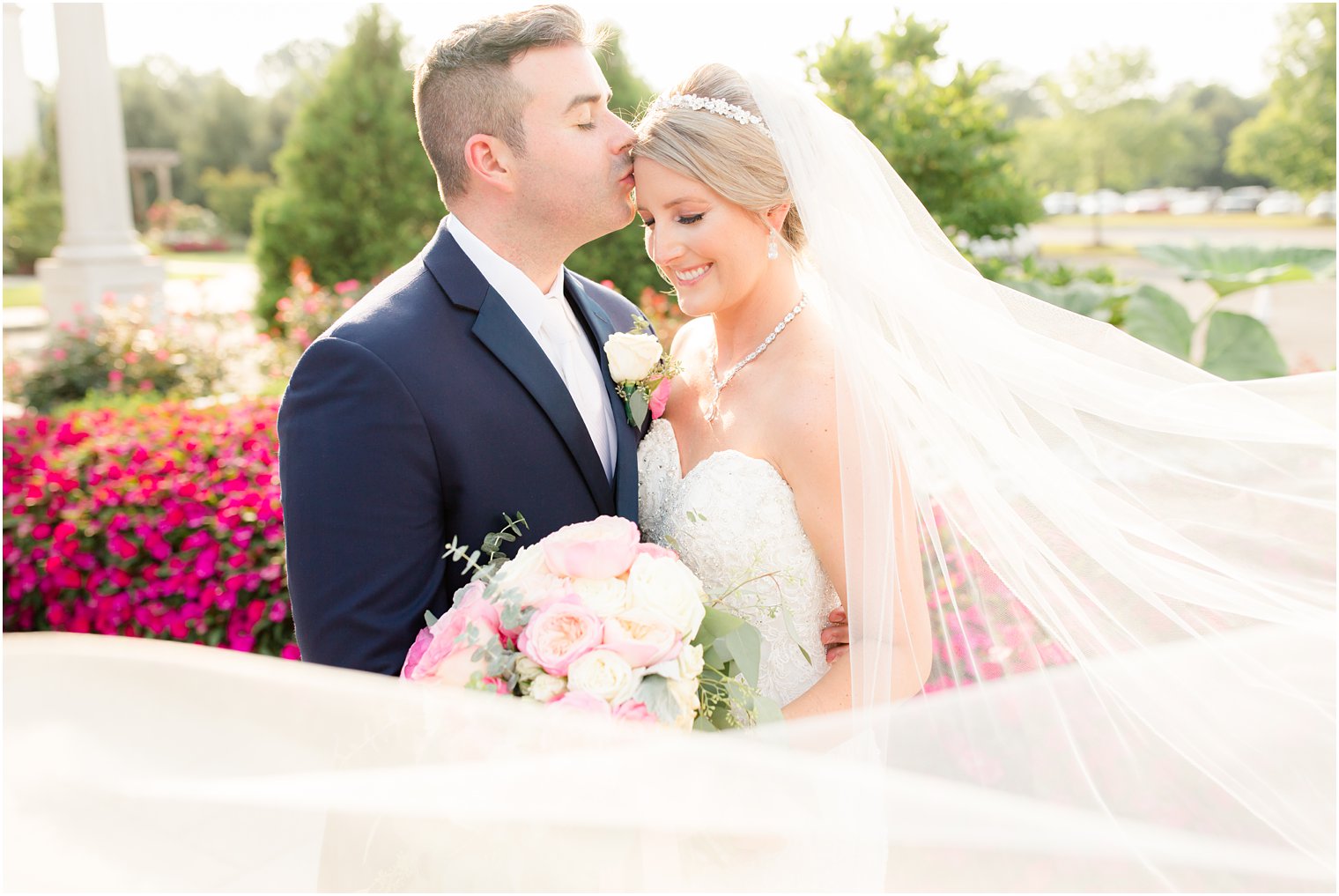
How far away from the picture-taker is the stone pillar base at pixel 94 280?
1264cm

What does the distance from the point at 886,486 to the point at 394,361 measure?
1.13 m

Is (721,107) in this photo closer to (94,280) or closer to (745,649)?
(745,649)

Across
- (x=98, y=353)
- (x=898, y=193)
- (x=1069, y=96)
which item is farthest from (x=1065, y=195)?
(x=898, y=193)

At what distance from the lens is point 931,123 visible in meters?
6.93

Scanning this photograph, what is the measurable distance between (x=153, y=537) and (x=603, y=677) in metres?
3.63

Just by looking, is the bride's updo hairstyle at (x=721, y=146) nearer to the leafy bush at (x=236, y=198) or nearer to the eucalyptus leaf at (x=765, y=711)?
the eucalyptus leaf at (x=765, y=711)

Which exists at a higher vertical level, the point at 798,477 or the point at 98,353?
the point at 798,477

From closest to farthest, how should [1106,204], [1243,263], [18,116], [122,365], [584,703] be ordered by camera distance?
[584,703] < [1243,263] < [122,365] < [18,116] < [1106,204]

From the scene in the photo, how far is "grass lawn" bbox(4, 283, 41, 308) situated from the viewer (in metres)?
24.4

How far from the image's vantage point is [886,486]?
8.01 feet

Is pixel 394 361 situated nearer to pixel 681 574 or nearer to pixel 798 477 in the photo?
pixel 681 574

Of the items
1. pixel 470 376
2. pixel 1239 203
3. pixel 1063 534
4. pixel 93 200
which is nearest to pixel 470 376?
pixel 470 376

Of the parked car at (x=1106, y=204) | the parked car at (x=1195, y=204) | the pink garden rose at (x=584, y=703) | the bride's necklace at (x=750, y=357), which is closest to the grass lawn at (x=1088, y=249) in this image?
the parked car at (x=1195, y=204)

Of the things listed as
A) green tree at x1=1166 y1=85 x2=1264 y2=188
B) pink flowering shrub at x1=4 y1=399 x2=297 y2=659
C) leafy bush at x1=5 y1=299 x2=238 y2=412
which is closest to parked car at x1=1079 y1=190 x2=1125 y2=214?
green tree at x1=1166 y1=85 x2=1264 y2=188
